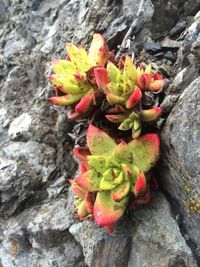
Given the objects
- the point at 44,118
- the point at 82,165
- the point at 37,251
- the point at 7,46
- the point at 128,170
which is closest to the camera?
the point at 128,170

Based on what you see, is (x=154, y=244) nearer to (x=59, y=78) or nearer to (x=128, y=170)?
(x=128, y=170)

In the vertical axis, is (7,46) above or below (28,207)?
above

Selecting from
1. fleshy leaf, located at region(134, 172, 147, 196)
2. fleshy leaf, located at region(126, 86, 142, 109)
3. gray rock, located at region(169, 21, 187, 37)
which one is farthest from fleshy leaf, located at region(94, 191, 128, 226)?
gray rock, located at region(169, 21, 187, 37)

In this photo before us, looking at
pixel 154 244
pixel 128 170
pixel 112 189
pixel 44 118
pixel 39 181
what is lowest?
pixel 39 181

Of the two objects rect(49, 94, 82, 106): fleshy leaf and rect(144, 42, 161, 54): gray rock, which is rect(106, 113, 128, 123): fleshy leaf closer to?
rect(49, 94, 82, 106): fleshy leaf

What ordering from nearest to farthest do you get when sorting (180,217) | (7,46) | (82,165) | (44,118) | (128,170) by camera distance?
(128,170) → (180,217) → (82,165) → (44,118) → (7,46)

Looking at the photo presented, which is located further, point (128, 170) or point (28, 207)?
point (28, 207)

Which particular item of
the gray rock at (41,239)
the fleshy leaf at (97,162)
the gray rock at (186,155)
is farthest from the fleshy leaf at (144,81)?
the gray rock at (41,239)

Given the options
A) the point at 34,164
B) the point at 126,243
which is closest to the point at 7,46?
the point at 34,164
